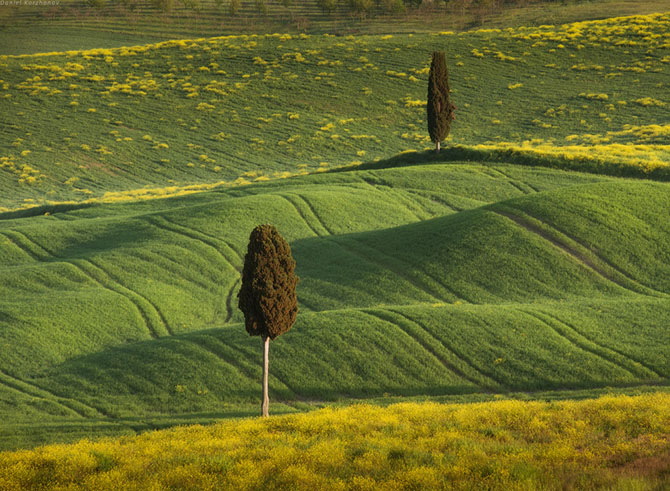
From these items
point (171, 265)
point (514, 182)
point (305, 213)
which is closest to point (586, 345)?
point (171, 265)

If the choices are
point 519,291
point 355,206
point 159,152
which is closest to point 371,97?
point 159,152

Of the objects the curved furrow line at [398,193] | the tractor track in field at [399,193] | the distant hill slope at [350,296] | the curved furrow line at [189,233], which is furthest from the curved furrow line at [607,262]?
the curved furrow line at [189,233]

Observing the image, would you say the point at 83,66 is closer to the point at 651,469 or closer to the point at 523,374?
the point at 523,374

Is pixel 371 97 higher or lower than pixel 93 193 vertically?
higher

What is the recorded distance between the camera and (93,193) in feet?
339

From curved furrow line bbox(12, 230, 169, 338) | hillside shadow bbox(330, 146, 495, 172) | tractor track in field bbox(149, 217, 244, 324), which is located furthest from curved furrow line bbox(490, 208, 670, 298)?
curved furrow line bbox(12, 230, 169, 338)

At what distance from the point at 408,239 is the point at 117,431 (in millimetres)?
34554

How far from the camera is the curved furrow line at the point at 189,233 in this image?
63.0 m

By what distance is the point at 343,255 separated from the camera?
61.4 metres

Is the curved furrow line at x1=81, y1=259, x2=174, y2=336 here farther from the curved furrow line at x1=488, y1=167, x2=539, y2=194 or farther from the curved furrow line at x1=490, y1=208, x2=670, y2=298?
the curved furrow line at x1=488, y1=167, x2=539, y2=194

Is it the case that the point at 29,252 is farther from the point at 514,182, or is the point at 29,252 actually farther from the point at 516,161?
the point at 516,161

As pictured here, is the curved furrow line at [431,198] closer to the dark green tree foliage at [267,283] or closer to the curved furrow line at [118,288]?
the curved furrow line at [118,288]

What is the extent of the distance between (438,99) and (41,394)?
211ft

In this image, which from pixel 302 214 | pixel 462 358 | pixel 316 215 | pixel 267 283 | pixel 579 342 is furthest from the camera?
pixel 302 214
